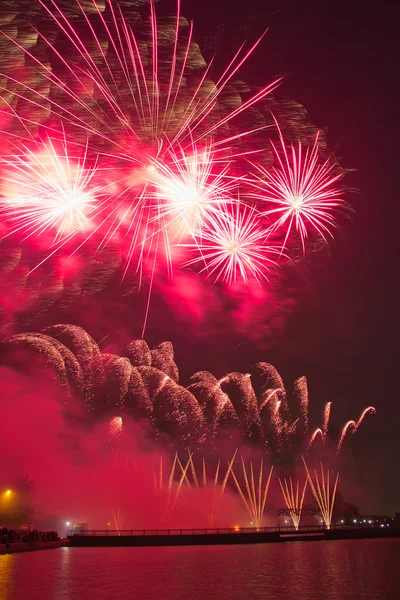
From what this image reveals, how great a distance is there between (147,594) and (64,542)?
4440 centimetres

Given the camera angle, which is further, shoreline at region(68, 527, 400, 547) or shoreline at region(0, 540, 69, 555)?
shoreline at region(68, 527, 400, 547)

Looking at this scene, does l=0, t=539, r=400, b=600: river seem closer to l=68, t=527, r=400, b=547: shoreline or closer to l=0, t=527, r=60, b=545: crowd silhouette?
l=0, t=527, r=60, b=545: crowd silhouette

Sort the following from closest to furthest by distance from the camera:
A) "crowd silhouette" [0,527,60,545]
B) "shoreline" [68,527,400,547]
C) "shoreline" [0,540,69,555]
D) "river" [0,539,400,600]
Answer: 1. "river" [0,539,400,600]
2. "shoreline" [0,540,69,555]
3. "crowd silhouette" [0,527,60,545]
4. "shoreline" [68,527,400,547]

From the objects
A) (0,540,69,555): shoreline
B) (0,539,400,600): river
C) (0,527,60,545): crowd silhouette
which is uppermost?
(0,527,60,545): crowd silhouette

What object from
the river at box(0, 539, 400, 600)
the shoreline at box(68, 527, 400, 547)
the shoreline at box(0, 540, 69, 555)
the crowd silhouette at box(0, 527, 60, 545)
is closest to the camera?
the river at box(0, 539, 400, 600)

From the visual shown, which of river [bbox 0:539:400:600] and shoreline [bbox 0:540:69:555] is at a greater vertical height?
shoreline [bbox 0:540:69:555]

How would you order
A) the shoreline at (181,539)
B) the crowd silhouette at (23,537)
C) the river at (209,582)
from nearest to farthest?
the river at (209,582), the crowd silhouette at (23,537), the shoreline at (181,539)

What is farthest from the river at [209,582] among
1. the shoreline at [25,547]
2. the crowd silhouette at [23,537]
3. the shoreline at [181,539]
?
the shoreline at [181,539]

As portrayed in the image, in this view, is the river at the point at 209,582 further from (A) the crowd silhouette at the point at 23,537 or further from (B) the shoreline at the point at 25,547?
(A) the crowd silhouette at the point at 23,537

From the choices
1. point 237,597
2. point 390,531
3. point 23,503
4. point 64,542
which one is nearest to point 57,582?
point 237,597

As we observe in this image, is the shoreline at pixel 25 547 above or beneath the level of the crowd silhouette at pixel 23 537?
beneath

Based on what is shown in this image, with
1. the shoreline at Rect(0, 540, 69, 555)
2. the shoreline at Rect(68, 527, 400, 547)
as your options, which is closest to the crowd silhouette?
the shoreline at Rect(0, 540, 69, 555)

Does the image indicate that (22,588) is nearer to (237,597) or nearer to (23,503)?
(237,597)

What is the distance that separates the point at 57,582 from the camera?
56.9ft
